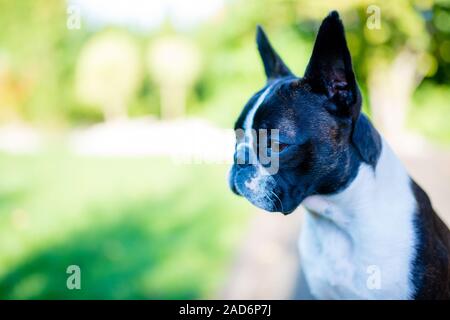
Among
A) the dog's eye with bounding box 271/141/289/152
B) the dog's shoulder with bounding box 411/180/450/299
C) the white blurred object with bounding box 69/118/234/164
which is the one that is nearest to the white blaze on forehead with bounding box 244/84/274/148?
the dog's eye with bounding box 271/141/289/152

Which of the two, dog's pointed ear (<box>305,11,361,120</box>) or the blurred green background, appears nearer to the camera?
dog's pointed ear (<box>305,11,361,120</box>)

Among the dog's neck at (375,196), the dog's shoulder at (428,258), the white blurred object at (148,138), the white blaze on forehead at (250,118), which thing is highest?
the white blaze on forehead at (250,118)

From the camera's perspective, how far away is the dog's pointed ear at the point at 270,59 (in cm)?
246

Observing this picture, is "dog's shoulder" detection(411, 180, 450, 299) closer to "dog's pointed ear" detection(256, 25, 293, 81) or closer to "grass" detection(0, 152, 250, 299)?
"dog's pointed ear" detection(256, 25, 293, 81)

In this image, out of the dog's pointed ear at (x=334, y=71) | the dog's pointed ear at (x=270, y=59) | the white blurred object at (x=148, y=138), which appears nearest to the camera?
the dog's pointed ear at (x=334, y=71)

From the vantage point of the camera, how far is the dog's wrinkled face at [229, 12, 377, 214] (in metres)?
2.05

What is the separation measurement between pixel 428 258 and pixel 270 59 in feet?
3.88

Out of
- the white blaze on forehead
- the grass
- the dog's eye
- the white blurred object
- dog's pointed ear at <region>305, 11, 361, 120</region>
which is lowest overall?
the grass

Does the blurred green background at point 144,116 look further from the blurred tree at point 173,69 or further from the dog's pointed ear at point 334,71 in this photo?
the dog's pointed ear at point 334,71

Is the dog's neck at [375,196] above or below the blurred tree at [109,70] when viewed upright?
below

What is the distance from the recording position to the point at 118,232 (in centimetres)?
516

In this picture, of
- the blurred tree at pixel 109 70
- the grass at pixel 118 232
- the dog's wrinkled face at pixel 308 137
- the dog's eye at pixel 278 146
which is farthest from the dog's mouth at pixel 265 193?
the blurred tree at pixel 109 70

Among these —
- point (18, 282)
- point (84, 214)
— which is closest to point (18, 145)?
point (84, 214)

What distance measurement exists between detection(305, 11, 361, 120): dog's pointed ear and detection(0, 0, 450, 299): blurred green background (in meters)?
1.80
